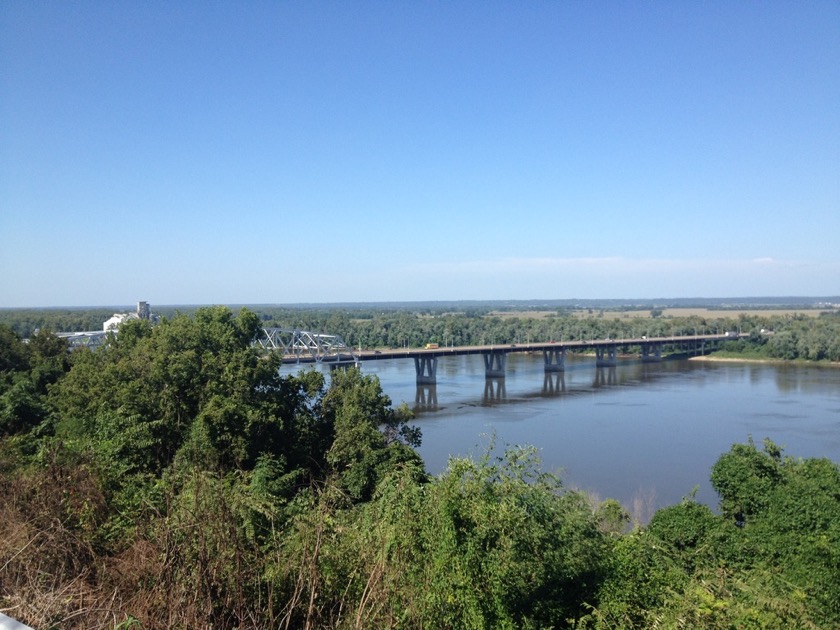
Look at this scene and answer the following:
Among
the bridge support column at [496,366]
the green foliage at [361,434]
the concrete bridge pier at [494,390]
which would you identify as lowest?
the concrete bridge pier at [494,390]

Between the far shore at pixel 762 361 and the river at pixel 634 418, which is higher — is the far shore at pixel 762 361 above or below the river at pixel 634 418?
above

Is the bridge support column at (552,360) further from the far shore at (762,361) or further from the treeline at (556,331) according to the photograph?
the far shore at (762,361)

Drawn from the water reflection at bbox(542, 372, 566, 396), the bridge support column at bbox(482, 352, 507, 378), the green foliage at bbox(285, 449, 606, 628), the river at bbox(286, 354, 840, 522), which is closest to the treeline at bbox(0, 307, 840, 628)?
the green foliage at bbox(285, 449, 606, 628)

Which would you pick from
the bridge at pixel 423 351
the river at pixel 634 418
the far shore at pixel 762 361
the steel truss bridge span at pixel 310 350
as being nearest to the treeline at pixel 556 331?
the far shore at pixel 762 361

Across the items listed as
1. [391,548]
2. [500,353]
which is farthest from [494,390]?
[391,548]

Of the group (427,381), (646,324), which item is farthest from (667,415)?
(646,324)

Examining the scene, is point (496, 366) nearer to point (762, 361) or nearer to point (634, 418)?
point (634, 418)
